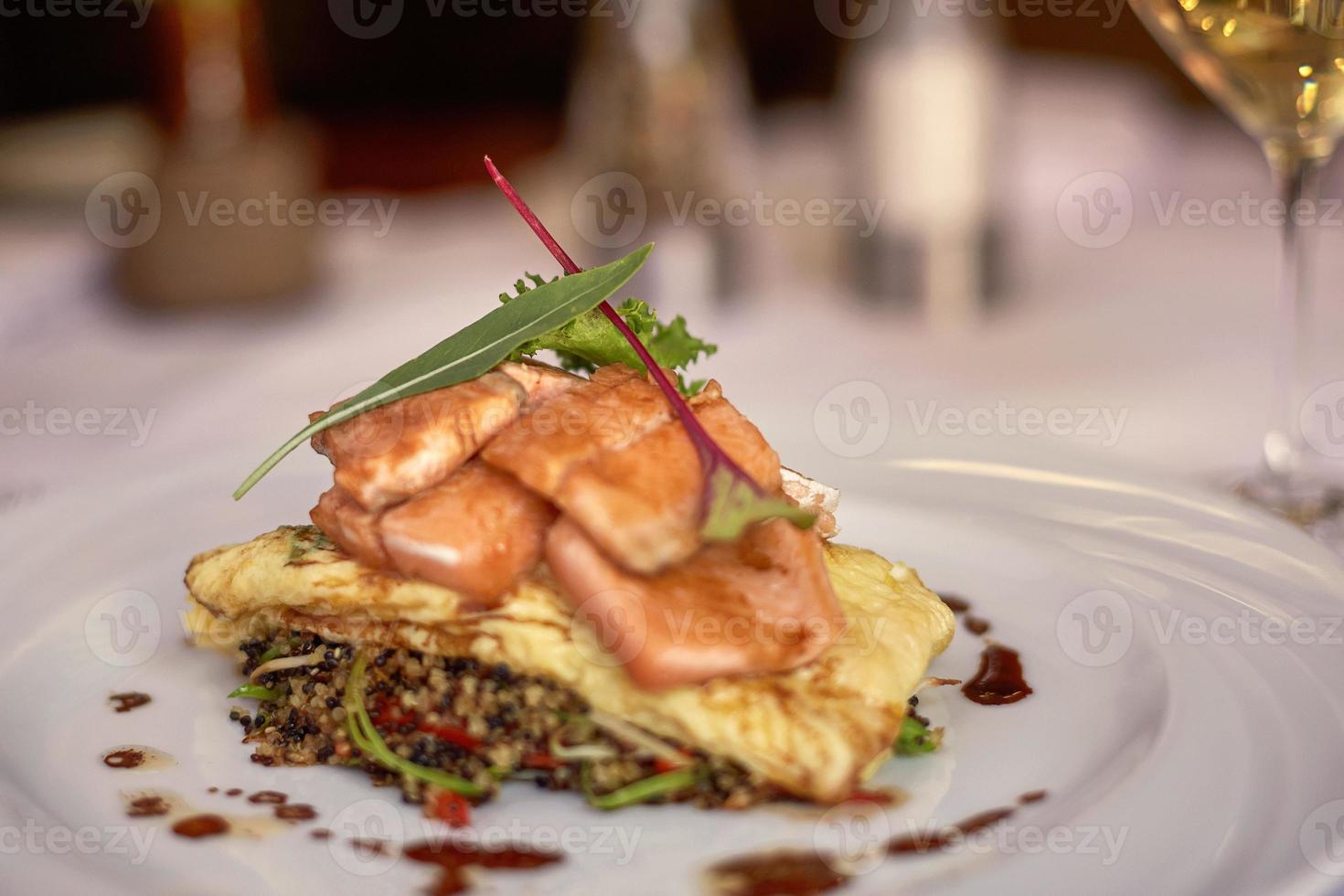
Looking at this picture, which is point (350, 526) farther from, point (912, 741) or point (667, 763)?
point (912, 741)

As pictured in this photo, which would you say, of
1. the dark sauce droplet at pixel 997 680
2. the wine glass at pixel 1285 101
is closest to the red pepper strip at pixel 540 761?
the dark sauce droplet at pixel 997 680

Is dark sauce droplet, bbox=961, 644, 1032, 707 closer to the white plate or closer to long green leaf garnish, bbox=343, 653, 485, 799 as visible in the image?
the white plate

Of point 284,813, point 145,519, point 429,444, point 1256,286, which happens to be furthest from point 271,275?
point 1256,286

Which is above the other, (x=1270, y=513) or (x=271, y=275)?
(x=271, y=275)

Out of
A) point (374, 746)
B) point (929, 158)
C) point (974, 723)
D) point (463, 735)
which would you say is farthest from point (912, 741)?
point (929, 158)

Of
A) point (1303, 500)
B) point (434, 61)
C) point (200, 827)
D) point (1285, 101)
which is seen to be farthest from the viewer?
point (434, 61)

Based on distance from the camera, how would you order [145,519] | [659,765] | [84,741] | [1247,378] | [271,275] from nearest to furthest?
[659,765]
[84,741]
[145,519]
[1247,378]
[271,275]

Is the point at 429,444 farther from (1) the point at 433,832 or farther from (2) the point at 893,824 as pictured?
(2) the point at 893,824
